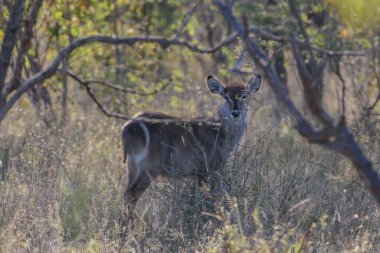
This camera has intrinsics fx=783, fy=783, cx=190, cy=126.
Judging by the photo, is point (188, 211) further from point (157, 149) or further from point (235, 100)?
point (235, 100)

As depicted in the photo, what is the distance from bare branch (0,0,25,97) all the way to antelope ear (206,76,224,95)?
3.00m

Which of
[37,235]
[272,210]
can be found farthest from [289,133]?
[37,235]

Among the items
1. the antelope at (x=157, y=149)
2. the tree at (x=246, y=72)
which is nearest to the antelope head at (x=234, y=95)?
the antelope at (x=157, y=149)

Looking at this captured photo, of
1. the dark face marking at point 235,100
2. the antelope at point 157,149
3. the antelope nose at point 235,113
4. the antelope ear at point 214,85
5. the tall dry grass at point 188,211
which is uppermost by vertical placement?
the antelope ear at point 214,85

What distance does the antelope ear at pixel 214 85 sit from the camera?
290 inches

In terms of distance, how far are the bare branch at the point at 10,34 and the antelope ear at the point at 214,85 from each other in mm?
2997

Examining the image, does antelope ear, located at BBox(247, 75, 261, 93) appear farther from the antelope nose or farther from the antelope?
the antelope

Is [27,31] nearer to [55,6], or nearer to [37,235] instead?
[37,235]

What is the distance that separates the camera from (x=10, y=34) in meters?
4.52

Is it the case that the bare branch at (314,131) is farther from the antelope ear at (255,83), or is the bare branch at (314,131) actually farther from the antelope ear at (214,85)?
the antelope ear at (214,85)

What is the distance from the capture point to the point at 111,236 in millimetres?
5219

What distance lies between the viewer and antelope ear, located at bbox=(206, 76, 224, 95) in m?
7.36

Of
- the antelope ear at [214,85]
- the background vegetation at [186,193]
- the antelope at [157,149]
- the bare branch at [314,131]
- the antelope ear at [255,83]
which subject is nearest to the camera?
the bare branch at [314,131]

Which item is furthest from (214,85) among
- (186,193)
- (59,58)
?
(59,58)
